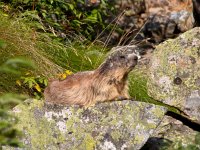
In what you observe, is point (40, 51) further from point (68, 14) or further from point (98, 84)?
point (98, 84)

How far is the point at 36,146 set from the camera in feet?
17.8

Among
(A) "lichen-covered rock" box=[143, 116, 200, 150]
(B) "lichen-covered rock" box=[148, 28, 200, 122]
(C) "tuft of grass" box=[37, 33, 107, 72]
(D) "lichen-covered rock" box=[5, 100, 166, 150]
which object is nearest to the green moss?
(D) "lichen-covered rock" box=[5, 100, 166, 150]

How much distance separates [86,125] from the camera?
5617mm

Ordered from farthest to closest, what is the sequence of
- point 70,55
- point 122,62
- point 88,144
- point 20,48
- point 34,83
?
point 70,55, point 20,48, point 34,83, point 122,62, point 88,144

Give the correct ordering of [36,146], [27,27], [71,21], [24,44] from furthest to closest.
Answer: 1. [71,21]
2. [27,27]
3. [24,44]
4. [36,146]

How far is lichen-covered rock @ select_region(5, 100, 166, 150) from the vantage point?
18.0ft

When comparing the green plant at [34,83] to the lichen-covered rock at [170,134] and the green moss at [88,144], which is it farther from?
the green moss at [88,144]

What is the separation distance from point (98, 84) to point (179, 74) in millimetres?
840

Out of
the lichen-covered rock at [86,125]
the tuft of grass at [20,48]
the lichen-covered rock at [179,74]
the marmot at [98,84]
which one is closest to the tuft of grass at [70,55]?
the tuft of grass at [20,48]

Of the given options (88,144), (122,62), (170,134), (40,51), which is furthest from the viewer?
(40,51)

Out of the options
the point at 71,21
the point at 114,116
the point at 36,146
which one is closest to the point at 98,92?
the point at 114,116

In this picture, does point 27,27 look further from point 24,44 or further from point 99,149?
point 99,149

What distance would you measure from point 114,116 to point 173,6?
608 centimetres

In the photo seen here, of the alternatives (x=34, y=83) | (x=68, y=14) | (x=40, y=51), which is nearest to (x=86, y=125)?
(x=34, y=83)
